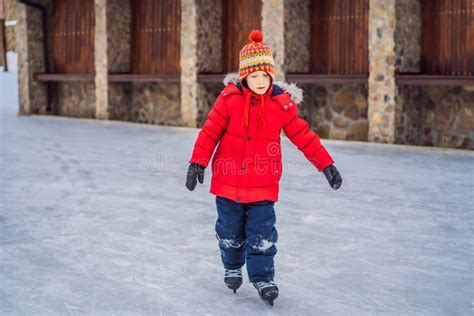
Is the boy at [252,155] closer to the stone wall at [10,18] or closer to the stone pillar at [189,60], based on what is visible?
the stone pillar at [189,60]

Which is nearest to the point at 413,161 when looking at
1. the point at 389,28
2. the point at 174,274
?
the point at 389,28

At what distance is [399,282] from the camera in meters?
3.87

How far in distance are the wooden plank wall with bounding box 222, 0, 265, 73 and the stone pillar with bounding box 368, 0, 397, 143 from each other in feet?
9.94

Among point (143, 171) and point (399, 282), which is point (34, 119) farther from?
point (399, 282)

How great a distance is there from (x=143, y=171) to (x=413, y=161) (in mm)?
3659

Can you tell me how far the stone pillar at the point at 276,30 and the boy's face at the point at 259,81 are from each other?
8.60 m

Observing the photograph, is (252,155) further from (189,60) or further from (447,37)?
(189,60)

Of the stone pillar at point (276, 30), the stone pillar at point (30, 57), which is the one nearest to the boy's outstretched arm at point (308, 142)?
the stone pillar at point (276, 30)

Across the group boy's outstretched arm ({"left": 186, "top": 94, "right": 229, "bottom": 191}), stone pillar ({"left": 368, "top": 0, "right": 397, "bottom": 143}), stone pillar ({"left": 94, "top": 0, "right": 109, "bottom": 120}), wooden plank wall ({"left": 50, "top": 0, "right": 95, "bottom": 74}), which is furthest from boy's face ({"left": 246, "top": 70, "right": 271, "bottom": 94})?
wooden plank wall ({"left": 50, "top": 0, "right": 95, "bottom": 74})

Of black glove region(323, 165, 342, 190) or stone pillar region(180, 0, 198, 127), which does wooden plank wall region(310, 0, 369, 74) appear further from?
black glove region(323, 165, 342, 190)

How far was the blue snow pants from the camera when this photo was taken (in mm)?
3619

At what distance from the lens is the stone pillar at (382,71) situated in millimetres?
10734

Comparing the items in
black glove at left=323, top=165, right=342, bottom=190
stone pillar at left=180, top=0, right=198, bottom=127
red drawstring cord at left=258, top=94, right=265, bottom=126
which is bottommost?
black glove at left=323, top=165, right=342, bottom=190

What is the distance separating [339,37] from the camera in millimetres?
12078
